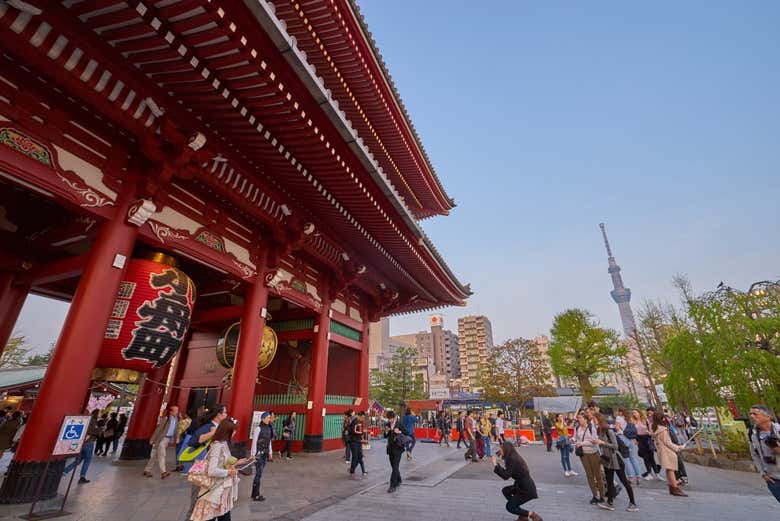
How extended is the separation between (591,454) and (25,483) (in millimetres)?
8902

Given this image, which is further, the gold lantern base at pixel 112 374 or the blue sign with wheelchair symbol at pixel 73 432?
the gold lantern base at pixel 112 374

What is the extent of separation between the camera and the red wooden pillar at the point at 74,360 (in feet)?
16.1

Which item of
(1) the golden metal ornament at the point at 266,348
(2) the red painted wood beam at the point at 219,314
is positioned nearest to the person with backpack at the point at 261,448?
(1) the golden metal ornament at the point at 266,348

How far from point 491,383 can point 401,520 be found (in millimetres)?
29566

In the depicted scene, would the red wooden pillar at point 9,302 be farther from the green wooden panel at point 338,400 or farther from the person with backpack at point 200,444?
the green wooden panel at point 338,400

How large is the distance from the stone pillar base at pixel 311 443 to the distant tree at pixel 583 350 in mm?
27947

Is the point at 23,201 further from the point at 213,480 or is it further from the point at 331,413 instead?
the point at 331,413

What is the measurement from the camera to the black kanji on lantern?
253 inches

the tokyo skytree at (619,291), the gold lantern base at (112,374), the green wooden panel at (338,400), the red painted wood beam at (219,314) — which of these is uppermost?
the tokyo skytree at (619,291)

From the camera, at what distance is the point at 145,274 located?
6.72 metres

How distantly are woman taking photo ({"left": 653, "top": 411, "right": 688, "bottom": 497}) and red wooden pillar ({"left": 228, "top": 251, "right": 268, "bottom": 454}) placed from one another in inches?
369

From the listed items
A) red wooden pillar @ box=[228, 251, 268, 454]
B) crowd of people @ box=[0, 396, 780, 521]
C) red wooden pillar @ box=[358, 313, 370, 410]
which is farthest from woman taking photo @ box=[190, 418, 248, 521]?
red wooden pillar @ box=[358, 313, 370, 410]

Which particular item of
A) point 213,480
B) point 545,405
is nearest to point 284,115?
point 213,480

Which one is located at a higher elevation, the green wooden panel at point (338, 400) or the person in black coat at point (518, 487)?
the green wooden panel at point (338, 400)
